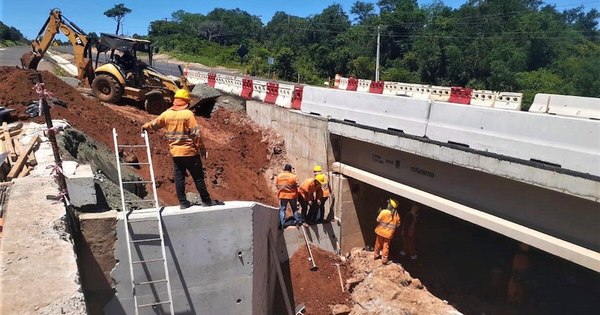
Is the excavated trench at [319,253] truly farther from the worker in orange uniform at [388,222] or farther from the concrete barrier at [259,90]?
the concrete barrier at [259,90]

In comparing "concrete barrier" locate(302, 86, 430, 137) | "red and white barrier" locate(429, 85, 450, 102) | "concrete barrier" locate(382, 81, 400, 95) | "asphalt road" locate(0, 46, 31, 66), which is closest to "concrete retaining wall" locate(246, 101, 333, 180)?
"concrete barrier" locate(302, 86, 430, 137)

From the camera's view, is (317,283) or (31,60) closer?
(317,283)

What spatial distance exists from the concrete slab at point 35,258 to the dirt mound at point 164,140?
508 centimetres

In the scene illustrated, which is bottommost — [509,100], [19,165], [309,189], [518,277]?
[518,277]

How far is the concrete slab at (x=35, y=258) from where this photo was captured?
3.64 meters

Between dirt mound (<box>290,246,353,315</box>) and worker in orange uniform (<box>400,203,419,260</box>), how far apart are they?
2258mm

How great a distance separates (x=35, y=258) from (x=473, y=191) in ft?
25.7

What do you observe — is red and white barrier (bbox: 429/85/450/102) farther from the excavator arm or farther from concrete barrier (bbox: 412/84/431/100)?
the excavator arm

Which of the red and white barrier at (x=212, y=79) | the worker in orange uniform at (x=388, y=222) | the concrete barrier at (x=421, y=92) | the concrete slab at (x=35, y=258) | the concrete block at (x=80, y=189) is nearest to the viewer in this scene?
the concrete slab at (x=35, y=258)

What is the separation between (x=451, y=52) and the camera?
47594 millimetres

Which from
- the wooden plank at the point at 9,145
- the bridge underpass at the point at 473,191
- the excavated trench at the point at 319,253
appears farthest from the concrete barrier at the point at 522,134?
the wooden plank at the point at 9,145

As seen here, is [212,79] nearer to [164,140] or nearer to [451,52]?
[164,140]

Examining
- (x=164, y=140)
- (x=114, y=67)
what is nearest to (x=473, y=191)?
(x=164, y=140)

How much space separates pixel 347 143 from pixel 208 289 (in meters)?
7.10
